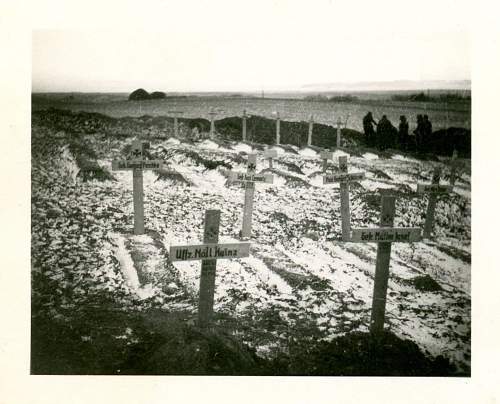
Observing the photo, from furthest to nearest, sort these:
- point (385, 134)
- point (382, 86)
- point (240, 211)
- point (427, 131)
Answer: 1. point (385, 134)
2. point (427, 131)
3. point (240, 211)
4. point (382, 86)

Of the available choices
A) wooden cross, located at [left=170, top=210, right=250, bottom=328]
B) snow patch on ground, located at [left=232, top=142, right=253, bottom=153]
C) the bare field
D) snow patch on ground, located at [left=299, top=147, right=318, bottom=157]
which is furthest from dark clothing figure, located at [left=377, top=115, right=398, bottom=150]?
wooden cross, located at [left=170, top=210, right=250, bottom=328]

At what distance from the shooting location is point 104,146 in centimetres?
540

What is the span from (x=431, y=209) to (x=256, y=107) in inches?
110

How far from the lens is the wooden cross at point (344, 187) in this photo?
5340mm

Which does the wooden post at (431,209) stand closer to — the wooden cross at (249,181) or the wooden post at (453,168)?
the wooden post at (453,168)

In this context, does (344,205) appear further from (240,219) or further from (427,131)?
(427,131)

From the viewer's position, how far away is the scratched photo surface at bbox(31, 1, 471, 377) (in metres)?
4.02

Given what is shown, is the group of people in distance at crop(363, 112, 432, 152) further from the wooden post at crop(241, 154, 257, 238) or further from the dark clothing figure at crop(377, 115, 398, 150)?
the wooden post at crop(241, 154, 257, 238)

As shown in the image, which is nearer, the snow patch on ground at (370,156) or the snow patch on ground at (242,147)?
the snow patch on ground at (242,147)

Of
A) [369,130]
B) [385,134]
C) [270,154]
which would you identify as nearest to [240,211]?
[270,154]

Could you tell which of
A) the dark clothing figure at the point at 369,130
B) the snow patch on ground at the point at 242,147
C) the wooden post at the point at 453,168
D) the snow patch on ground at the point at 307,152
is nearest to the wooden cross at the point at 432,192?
the wooden post at the point at 453,168

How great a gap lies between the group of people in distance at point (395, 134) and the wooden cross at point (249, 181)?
6.80 ft

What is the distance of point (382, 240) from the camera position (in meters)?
3.91
